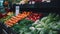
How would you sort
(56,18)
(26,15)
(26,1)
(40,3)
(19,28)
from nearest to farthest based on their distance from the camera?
(56,18) → (19,28) → (40,3) → (26,15) → (26,1)

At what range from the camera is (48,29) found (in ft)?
8.50

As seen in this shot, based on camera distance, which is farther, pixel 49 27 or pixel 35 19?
pixel 35 19

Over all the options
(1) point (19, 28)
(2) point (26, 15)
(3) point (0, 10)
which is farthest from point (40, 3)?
(3) point (0, 10)

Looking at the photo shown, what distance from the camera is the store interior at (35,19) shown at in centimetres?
271

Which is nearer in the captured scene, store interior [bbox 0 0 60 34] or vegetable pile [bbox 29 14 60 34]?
vegetable pile [bbox 29 14 60 34]

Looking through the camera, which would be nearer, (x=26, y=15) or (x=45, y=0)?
(x=45, y=0)

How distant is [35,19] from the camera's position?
3602 millimetres

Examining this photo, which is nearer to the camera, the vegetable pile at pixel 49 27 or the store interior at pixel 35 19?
the vegetable pile at pixel 49 27

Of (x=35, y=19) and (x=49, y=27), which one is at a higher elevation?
(x=49, y=27)

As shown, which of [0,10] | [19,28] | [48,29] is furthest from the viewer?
[0,10]

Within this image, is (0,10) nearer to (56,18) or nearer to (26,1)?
(26,1)

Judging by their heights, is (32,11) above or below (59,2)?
below

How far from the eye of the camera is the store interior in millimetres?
2709

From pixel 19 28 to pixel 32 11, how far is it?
1.16m
